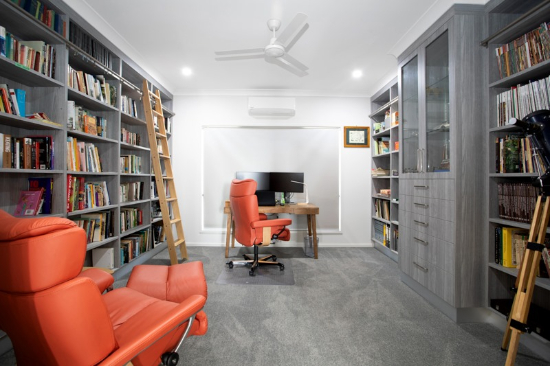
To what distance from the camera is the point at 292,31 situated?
8.01 ft

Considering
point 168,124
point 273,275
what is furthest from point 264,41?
point 273,275

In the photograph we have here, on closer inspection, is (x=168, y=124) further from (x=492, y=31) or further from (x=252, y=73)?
(x=492, y=31)

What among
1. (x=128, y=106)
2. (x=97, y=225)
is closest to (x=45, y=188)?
(x=97, y=225)

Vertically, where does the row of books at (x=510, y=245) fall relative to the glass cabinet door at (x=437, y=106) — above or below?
below

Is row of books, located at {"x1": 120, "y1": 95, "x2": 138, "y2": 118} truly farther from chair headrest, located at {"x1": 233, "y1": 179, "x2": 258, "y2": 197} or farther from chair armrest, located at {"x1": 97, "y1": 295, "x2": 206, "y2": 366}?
chair armrest, located at {"x1": 97, "y1": 295, "x2": 206, "y2": 366}

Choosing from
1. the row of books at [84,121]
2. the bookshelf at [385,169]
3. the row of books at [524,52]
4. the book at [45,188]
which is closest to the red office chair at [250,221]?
the row of books at [84,121]

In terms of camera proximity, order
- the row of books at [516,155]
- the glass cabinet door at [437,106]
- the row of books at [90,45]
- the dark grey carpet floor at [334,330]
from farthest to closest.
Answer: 1. the row of books at [90,45]
2. the glass cabinet door at [437,106]
3. the row of books at [516,155]
4. the dark grey carpet floor at [334,330]

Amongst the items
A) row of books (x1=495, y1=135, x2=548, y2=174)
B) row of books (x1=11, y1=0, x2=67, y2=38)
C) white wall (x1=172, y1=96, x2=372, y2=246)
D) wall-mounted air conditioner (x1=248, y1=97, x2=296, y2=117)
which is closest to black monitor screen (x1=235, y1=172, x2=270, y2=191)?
white wall (x1=172, y1=96, x2=372, y2=246)

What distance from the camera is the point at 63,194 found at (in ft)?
6.95

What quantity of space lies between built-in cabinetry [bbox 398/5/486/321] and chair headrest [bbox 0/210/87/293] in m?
2.42

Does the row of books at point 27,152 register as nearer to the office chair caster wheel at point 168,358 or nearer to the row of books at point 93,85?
the row of books at point 93,85

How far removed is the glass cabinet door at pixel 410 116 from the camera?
262cm

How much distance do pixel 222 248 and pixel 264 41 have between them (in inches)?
126

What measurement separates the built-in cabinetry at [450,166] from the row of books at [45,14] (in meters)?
3.24
